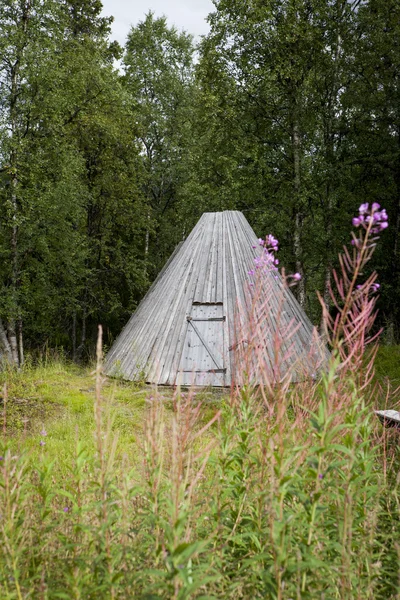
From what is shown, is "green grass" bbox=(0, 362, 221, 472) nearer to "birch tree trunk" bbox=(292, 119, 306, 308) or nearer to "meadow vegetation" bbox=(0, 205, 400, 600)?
"meadow vegetation" bbox=(0, 205, 400, 600)

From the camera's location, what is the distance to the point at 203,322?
1041 centimetres

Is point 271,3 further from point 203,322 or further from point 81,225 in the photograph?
point 203,322

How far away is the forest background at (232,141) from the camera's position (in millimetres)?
13742

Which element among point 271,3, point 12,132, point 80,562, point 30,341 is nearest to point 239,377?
point 80,562

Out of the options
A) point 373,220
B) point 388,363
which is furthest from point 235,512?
point 388,363

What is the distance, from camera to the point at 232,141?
1639 centimetres

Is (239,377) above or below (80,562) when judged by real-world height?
above

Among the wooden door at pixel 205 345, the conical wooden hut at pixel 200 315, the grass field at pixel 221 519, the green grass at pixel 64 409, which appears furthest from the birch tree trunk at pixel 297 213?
the grass field at pixel 221 519

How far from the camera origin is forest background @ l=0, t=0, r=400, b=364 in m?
13.7

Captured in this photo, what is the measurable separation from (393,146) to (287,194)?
3.56 m

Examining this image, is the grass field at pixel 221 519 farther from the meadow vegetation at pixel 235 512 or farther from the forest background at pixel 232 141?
the forest background at pixel 232 141

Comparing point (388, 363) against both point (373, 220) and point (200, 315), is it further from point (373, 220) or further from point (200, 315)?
point (373, 220)

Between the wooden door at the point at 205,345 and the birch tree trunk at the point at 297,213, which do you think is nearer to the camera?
the wooden door at the point at 205,345

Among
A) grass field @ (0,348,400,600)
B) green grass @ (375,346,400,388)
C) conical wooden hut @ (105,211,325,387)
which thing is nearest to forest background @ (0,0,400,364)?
green grass @ (375,346,400,388)
